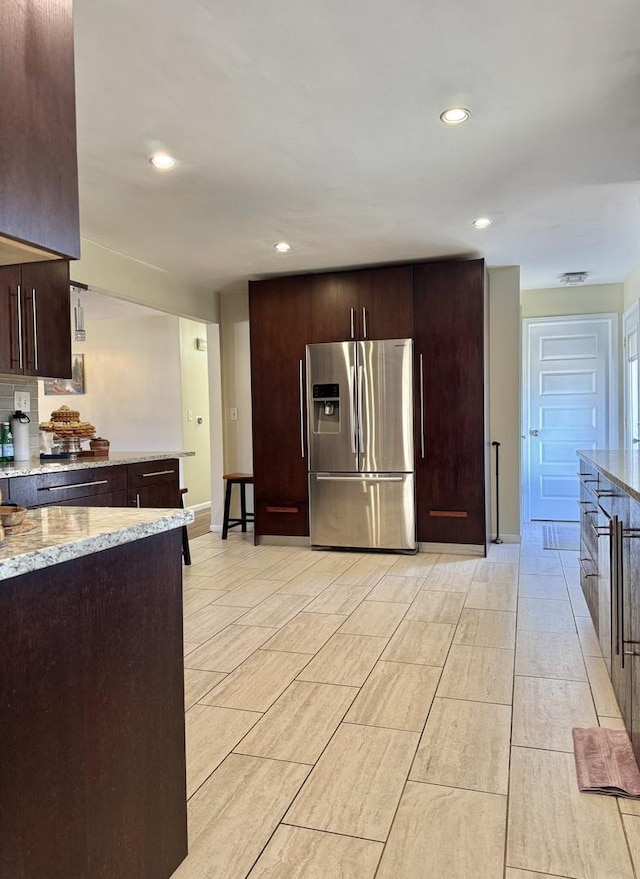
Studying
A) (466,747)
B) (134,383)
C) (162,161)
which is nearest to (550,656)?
(466,747)

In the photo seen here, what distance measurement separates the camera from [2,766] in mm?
986

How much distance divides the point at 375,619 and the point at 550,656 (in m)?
0.93

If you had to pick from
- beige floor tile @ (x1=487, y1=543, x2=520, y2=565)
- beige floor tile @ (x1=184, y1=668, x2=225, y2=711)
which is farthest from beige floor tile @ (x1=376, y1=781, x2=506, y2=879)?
beige floor tile @ (x1=487, y1=543, x2=520, y2=565)

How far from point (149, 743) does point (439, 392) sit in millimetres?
3881

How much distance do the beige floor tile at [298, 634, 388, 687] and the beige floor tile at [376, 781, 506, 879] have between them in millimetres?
790

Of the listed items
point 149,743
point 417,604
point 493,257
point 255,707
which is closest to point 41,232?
point 149,743

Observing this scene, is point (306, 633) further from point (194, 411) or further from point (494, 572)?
point (194, 411)

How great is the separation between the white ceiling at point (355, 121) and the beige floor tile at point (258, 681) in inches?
91.2

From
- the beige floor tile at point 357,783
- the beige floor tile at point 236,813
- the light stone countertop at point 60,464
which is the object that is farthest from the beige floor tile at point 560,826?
the light stone countertop at point 60,464

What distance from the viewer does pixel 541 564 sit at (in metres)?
4.58

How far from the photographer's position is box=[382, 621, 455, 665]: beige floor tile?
2.83 meters

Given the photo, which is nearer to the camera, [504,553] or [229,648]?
[229,648]

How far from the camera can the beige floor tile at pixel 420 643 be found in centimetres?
283

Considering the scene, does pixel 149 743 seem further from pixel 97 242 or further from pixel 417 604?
pixel 97 242
